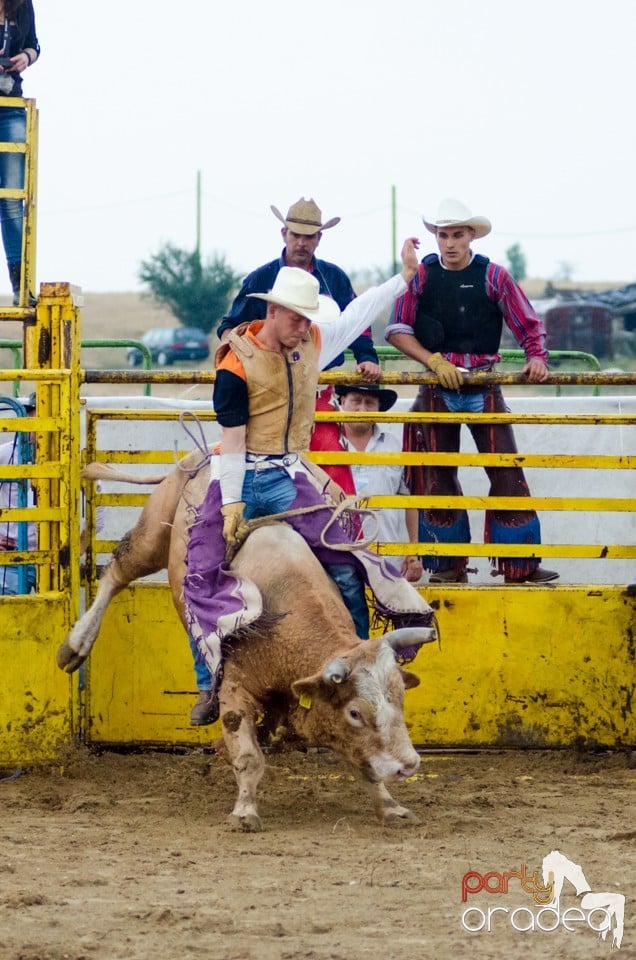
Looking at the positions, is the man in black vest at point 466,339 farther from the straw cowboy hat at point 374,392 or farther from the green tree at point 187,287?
the green tree at point 187,287

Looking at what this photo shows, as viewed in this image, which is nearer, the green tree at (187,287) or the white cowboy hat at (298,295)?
the white cowboy hat at (298,295)

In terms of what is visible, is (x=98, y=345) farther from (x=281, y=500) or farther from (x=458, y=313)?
(x=281, y=500)

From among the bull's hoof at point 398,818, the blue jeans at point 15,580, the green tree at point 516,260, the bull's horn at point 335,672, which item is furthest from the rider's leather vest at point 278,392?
the green tree at point 516,260

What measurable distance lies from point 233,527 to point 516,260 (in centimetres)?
4567

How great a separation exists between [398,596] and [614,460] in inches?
62.0

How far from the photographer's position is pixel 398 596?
615 centimetres

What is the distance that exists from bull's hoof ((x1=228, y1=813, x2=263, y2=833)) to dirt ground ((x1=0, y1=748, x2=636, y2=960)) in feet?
0.14

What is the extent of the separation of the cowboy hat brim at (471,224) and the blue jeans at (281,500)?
6.41 ft

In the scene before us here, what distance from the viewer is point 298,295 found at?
593 cm

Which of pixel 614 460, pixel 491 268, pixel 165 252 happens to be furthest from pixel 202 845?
pixel 165 252

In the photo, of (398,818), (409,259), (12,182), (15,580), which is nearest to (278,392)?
(409,259)

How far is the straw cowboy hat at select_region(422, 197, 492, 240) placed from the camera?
7.44m

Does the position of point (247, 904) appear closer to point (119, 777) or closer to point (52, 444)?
point (119, 777)

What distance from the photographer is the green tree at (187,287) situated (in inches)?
1283
